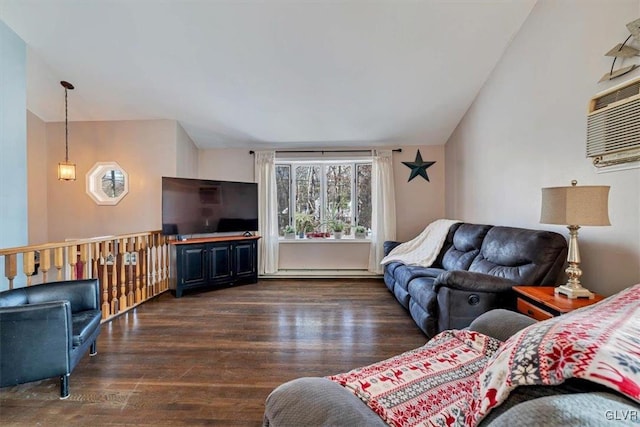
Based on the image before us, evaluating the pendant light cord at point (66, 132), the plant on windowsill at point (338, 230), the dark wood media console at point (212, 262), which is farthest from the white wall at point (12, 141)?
the plant on windowsill at point (338, 230)

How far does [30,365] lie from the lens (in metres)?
1.64

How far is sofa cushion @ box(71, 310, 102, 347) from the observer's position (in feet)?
5.98

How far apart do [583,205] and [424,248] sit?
87.4 inches

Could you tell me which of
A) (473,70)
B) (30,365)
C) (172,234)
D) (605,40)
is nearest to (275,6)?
(473,70)

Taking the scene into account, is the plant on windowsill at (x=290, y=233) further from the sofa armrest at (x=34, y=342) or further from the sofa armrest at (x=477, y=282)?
the sofa armrest at (x=34, y=342)

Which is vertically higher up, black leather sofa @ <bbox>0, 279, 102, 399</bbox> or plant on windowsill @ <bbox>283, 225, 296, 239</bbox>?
plant on windowsill @ <bbox>283, 225, 296, 239</bbox>

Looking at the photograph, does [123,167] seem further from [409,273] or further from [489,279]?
[489,279]

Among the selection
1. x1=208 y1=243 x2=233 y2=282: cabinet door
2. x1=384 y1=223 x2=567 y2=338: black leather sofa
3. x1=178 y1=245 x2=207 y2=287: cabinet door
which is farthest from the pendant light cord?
x1=384 y1=223 x2=567 y2=338: black leather sofa

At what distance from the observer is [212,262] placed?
13.1ft

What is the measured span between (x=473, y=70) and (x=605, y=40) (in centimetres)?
141

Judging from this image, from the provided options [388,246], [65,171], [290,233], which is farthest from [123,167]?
[388,246]

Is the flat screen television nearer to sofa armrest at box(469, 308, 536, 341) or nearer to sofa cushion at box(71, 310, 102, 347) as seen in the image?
sofa cushion at box(71, 310, 102, 347)

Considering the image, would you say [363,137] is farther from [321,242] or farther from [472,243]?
[472,243]

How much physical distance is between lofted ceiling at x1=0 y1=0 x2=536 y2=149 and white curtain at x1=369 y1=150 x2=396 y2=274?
1.98ft
